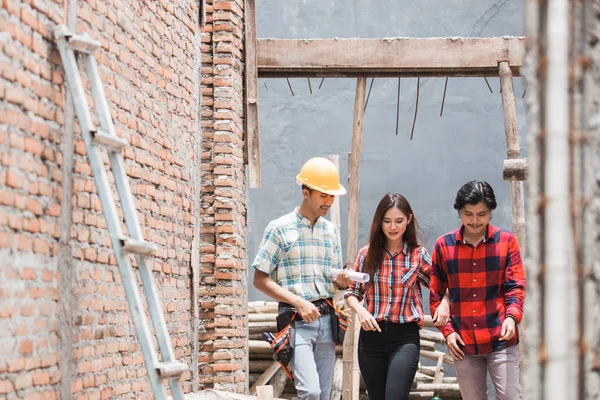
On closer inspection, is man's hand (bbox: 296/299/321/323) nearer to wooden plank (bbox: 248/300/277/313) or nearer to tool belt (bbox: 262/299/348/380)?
tool belt (bbox: 262/299/348/380)

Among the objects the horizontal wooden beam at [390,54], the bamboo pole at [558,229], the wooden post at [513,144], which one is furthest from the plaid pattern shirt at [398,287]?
the horizontal wooden beam at [390,54]

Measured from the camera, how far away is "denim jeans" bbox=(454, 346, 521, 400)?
5.20m

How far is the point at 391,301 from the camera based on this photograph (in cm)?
555

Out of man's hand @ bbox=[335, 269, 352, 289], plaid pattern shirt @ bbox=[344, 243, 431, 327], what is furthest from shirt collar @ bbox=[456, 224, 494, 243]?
man's hand @ bbox=[335, 269, 352, 289]

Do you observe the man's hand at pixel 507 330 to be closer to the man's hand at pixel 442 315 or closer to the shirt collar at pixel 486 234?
the man's hand at pixel 442 315

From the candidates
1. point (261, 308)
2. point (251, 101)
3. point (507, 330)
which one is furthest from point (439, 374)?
point (507, 330)

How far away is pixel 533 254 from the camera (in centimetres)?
215

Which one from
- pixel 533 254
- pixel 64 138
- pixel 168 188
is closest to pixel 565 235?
pixel 533 254

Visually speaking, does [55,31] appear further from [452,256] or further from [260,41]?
[260,41]

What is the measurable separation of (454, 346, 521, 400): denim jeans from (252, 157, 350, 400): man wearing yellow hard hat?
0.93 m

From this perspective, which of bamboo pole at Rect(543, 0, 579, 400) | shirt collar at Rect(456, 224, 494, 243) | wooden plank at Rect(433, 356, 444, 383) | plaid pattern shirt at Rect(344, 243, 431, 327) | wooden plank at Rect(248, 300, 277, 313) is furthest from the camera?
wooden plank at Rect(248, 300, 277, 313)

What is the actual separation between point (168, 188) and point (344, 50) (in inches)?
166

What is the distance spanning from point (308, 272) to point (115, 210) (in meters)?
1.90

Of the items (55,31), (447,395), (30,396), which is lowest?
(447,395)
